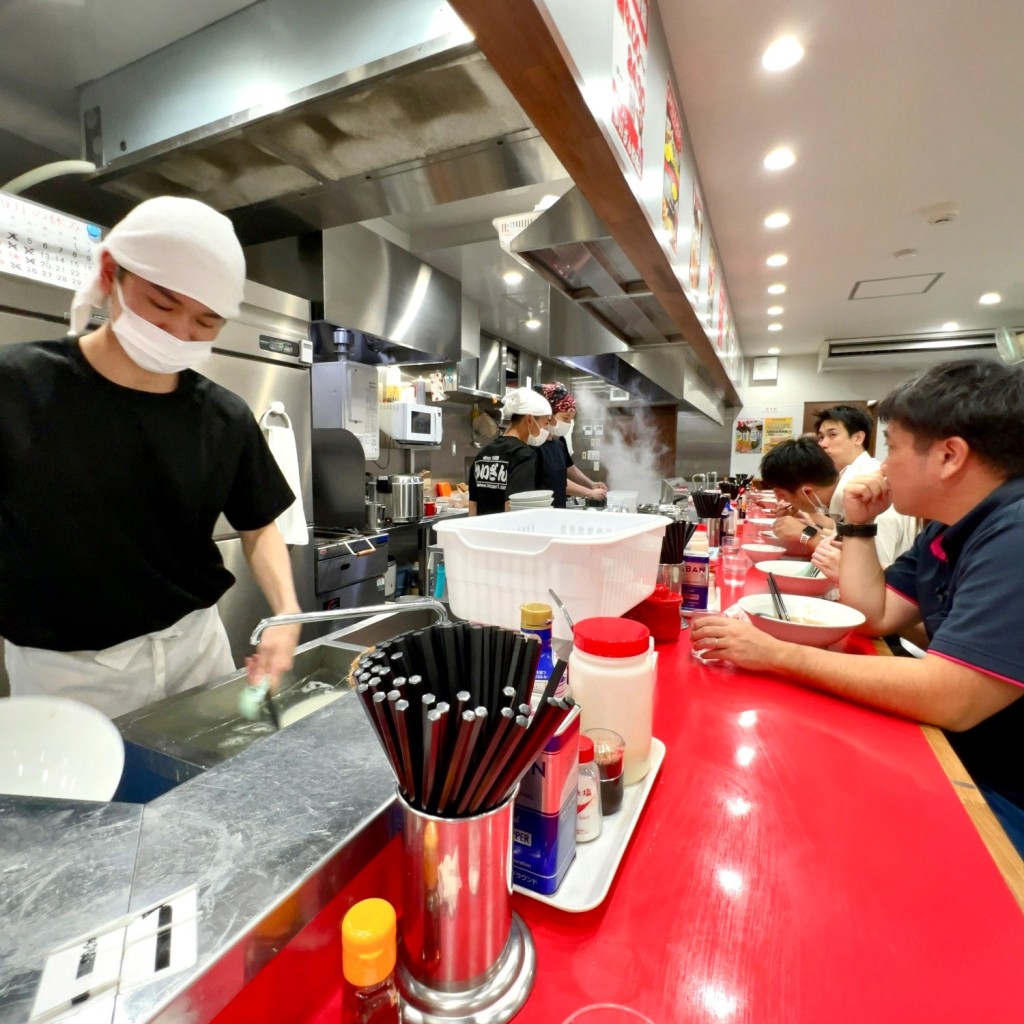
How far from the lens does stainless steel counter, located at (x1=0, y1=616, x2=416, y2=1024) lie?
15.3 inches

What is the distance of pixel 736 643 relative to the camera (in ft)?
4.06

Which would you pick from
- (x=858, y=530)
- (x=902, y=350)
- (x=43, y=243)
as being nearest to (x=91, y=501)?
(x=43, y=243)

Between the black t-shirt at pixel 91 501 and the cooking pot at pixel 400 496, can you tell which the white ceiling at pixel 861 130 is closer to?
the black t-shirt at pixel 91 501

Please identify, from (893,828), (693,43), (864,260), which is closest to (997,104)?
(693,43)

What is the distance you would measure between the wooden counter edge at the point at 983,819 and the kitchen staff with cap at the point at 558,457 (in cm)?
225

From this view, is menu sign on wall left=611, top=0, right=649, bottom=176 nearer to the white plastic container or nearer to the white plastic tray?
the white plastic container

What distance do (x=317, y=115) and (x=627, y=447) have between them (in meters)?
6.74

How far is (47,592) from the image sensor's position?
46.7 inches

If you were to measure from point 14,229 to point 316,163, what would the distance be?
1.10 metres

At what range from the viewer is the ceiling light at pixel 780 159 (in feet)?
8.64

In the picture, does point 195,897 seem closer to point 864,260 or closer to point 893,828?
point 893,828

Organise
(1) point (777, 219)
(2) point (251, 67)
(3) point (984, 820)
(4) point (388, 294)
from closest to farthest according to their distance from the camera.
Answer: (3) point (984, 820)
(2) point (251, 67)
(1) point (777, 219)
(4) point (388, 294)

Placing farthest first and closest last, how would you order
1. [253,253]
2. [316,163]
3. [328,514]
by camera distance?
[328,514], [253,253], [316,163]

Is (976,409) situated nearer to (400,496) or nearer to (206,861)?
(206,861)
